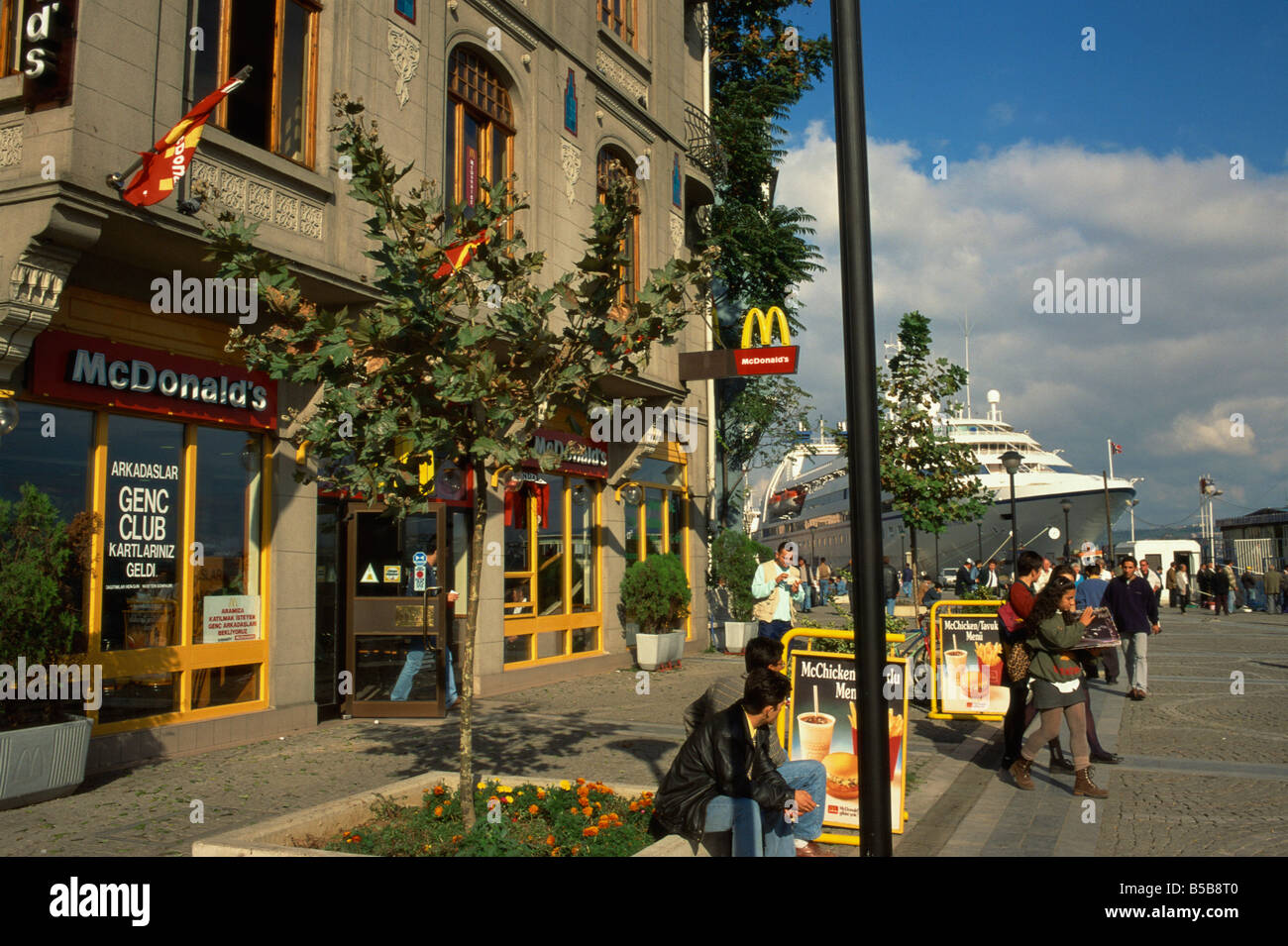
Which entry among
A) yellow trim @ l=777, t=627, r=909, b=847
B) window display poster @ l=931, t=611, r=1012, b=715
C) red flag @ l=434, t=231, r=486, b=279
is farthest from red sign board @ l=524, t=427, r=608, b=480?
red flag @ l=434, t=231, r=486, b=279

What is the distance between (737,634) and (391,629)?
1021 cm

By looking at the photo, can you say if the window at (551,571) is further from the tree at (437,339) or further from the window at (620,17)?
the window at (620,17)

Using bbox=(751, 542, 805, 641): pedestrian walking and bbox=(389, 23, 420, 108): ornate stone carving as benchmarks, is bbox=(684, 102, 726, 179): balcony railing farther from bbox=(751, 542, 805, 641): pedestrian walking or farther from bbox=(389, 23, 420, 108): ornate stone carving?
bbox=(751, 542, 805, 641): pedestrian walking

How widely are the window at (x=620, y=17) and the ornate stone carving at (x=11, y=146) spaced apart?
11489 millimetres

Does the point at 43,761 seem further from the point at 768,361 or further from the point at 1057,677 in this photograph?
the point at 768,361

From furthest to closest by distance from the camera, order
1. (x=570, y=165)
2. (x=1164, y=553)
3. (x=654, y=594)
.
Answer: (x=1164, y=553), (x=654, y=594), (x=570, y=165)

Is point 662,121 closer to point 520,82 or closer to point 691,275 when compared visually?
point 520,82

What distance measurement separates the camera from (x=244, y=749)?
31.9ft

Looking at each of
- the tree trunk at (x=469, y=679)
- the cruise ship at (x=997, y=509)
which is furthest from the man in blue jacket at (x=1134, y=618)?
the cruise ship at (x=997, y=509)

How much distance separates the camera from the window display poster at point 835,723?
22.6ft

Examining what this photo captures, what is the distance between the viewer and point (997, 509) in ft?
171

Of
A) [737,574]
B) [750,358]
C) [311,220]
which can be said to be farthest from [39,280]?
[737,574]

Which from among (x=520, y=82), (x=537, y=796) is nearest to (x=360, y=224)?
(x=520, y=82)
